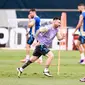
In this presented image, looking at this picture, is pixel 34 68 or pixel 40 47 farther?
pixel 34 68

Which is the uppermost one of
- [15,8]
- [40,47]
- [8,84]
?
[15,8]

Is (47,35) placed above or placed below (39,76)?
above

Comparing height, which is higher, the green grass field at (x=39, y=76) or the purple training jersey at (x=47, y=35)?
the purple training jersey at (x=47, y=35)

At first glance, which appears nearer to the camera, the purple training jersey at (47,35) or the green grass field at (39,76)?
the green grass field at (39,76)

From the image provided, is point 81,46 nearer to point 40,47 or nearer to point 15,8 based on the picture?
point 40,47

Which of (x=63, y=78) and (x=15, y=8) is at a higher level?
(x=15, y=8)

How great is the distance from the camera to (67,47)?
26.5 meters

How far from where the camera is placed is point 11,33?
2691 cm

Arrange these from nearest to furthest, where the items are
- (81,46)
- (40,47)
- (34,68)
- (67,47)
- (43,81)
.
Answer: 1. (43,81)
2. (40,47)
3. (34,68)
4. (81,46)
5. (67,47)

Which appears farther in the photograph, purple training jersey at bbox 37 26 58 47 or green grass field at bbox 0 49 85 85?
purple training jersey at bbox 37 26 58 47

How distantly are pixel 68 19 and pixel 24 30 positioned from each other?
139 inches

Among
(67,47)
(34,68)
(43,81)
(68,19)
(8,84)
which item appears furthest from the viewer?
(68,19)

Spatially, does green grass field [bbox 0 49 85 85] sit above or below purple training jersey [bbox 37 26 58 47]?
below

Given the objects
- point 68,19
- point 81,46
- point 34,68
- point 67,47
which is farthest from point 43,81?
point 68,19
